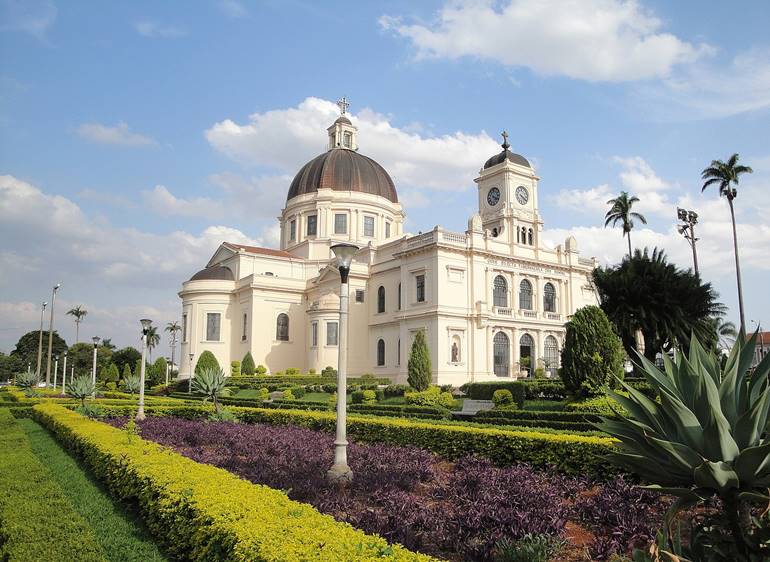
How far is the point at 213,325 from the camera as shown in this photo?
52.8m

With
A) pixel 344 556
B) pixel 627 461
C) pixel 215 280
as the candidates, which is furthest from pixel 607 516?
pixel 215 280

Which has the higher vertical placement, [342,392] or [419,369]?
[419,369]

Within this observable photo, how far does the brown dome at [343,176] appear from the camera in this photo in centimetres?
5531

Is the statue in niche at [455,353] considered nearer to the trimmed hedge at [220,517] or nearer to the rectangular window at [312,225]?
the rectangular window at [312,225]

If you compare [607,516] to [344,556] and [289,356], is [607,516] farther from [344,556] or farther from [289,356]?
[289,356]

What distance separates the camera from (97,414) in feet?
70.1

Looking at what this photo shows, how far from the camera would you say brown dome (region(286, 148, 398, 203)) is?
181ft

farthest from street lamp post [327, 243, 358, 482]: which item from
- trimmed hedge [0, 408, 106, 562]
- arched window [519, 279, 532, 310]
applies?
arched window [519, 279, 532, 310]

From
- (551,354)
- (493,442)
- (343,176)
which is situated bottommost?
(493,442)

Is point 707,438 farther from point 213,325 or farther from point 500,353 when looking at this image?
point 213,325

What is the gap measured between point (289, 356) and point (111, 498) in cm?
4215

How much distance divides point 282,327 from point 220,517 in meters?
46.8

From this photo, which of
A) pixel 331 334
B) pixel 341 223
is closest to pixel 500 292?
pixel 331 334

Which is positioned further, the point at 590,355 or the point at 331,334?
the point at 331,334
